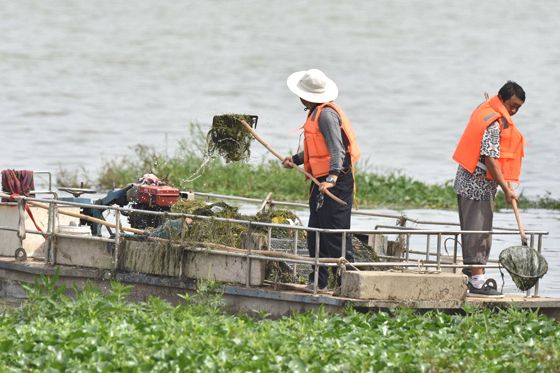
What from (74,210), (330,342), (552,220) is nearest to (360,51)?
(552,220)

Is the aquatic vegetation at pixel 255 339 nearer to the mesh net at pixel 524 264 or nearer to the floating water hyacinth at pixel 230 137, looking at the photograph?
the mesh net at pixel 524 264

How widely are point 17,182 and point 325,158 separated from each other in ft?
11.9

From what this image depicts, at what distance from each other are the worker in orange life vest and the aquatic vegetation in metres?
1.05

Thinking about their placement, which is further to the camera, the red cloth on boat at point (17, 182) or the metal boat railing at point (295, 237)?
the red cloth on boat at point (17, 182)

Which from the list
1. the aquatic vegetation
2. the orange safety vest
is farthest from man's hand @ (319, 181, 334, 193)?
the orange safety vest

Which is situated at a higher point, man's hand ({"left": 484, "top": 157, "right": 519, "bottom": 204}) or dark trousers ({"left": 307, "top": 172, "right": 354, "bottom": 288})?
man's hand ({"left": 484, "top": 157, "right": 519, "bottom": 204})

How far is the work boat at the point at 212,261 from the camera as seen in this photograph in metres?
12.2

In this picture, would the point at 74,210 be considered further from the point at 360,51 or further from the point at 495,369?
the point at 360,51

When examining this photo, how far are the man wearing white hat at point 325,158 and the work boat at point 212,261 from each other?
0.18m

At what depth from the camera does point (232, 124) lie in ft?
45.5

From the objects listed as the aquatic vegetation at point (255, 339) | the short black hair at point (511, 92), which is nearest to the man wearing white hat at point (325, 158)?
the aquatic vegetation at point (255, 339)

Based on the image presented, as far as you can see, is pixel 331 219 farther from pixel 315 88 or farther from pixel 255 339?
pixel 255 339

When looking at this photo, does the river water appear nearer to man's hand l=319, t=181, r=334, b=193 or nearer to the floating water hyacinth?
the floating water hyacinth

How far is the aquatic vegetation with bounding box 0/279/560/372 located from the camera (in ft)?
33.1
